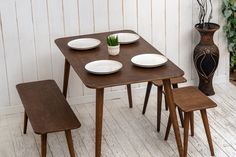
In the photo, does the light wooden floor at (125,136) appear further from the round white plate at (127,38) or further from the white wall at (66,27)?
the round white plate at (127,38)

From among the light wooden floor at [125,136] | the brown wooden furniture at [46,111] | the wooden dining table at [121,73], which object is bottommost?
the light wooden floor at [125,136]

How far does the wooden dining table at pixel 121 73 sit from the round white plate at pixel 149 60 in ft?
0.09

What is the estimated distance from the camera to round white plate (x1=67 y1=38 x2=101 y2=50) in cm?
409

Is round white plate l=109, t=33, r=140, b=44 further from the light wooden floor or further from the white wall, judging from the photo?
the light wooden floor

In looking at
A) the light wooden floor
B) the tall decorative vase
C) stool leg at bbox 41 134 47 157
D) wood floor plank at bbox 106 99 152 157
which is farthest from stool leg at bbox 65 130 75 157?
the tall decorative vase

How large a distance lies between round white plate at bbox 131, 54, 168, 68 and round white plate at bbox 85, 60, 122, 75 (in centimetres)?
13

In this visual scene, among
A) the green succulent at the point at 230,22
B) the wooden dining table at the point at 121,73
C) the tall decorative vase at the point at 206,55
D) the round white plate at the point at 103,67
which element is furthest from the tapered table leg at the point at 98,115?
the green succulent at the point at 230,22

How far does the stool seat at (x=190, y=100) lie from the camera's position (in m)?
3.85

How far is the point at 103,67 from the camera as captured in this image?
3715 mm

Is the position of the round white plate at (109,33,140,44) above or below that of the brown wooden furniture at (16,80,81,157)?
above

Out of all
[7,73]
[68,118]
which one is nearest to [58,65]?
[7,73]

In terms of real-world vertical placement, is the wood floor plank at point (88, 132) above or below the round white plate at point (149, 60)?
below

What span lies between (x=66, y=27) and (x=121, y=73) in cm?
129

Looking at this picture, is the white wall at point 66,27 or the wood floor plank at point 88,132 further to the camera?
the white wall at point 66,27
